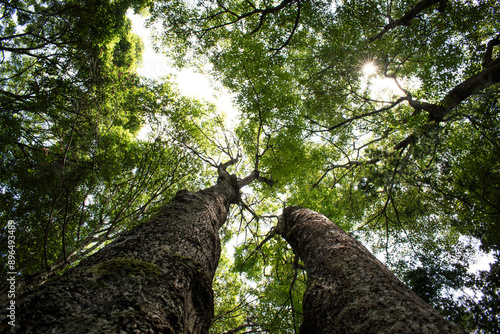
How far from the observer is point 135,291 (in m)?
1.20

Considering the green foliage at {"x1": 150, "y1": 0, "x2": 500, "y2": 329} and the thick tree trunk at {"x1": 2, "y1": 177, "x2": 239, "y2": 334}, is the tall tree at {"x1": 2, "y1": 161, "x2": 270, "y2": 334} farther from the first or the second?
the green foliage at {"x1": 150, "y1": 0, "x2": 500, "y2": 329}

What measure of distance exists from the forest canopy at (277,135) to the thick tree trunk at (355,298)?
66.8 inches

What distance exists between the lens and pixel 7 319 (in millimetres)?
814

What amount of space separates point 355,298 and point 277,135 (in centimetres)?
623

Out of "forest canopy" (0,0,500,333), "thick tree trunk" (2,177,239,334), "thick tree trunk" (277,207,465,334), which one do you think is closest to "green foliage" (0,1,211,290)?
"forest canopy" (0,0,500,333)

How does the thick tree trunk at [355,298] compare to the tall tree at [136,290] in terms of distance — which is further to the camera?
the thick tree trunk at [355,298]

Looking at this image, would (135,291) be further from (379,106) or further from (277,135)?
(379,106)

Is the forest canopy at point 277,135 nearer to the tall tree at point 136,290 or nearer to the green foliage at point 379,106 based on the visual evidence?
the green foliage at point 379,106

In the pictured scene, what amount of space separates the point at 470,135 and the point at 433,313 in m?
6.42

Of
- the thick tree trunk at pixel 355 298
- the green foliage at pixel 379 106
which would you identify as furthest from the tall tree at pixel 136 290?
the green foliage at pixel 379 106

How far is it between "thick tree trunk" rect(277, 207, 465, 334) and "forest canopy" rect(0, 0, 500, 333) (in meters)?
1.70

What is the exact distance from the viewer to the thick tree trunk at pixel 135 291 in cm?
90

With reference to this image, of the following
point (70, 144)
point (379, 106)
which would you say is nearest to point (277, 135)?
point (379, 106)

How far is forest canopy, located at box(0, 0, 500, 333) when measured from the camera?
4172 millimetres
